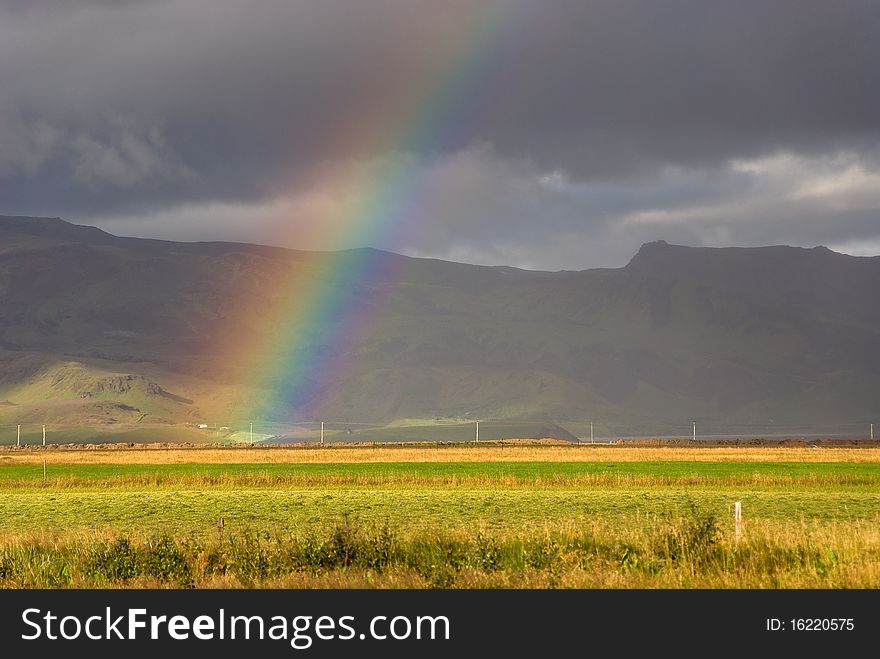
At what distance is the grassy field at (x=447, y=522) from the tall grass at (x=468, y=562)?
0.07 meters

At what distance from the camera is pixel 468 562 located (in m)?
26.3

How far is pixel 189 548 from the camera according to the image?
28.7 meters

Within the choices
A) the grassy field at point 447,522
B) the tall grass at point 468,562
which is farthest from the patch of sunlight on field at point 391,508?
the tall grass at point 468,562

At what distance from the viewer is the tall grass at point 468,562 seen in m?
24.0

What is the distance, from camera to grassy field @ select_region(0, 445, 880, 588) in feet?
83.5

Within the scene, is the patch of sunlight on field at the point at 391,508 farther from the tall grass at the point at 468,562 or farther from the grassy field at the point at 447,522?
the tall grass at the point at 468,562

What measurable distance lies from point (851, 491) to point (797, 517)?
68.7 feet

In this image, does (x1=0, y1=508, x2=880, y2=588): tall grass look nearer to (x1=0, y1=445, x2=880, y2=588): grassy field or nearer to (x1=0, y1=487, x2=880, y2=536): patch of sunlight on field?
(x1=0, y1=445, x2=880, y2=588): grassy field

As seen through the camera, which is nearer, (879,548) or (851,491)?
(879,548)

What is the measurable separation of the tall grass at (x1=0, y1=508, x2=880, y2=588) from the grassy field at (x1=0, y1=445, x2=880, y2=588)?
65 millimetres
